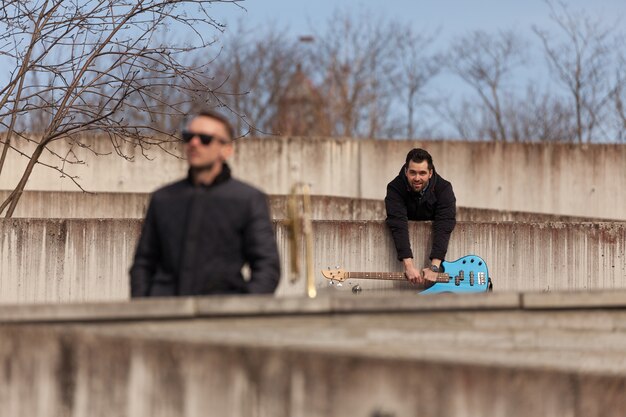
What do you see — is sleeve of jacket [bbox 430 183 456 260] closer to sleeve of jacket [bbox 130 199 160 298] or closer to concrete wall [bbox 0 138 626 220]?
sleeve of jacket [bbox 130 199 160 298]

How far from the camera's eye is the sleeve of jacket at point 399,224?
10.9 metres

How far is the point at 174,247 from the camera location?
5.96m

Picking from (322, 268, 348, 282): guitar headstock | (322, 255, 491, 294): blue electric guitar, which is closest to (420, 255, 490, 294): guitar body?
(322, 255, 491, 294): blue electric guitar

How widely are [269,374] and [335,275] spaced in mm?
6181

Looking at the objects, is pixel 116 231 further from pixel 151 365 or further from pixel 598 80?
pixel 598 80

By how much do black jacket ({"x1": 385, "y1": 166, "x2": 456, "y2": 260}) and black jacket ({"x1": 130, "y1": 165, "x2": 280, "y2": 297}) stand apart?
4830mm

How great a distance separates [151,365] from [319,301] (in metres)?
0.87

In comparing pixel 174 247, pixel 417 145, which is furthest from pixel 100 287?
pixel 417 145

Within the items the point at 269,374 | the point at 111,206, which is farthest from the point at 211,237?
the point at 111,206

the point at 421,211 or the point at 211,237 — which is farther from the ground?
the point at 421,211

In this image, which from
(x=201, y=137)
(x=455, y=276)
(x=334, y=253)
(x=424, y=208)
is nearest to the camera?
(x=201, y=137)

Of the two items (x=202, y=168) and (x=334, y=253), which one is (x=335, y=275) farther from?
(x=202, y=168)

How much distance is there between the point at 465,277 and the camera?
11.5 meters

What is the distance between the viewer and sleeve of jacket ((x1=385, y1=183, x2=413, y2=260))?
35.8 feet
